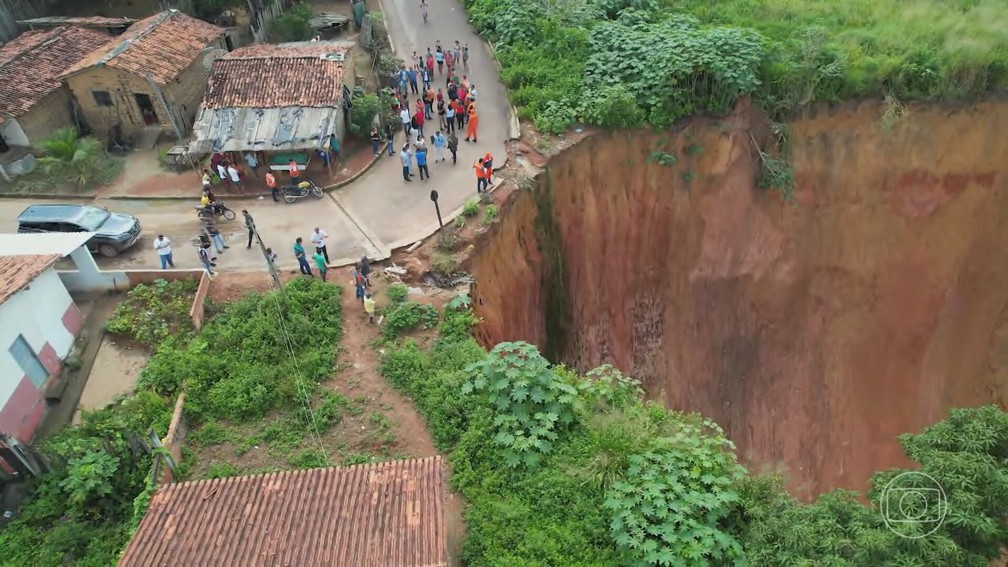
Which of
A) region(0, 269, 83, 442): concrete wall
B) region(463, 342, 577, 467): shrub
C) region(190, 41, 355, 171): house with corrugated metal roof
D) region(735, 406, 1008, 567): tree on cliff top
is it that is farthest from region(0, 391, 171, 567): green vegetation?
region(735, 406, 1008, 567): tree on cliff top

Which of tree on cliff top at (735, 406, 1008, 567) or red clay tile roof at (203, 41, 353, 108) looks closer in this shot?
tree on cliff top at (735, 406, 1008, 567)

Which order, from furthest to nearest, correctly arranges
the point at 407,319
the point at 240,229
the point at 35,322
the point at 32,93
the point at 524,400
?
the point at 32,93
the point at 240,229
the point at 407,319
the point at 35,322
the point at 524,400

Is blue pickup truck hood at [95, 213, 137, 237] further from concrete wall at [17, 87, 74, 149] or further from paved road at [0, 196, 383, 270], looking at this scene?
concrete wall at [17, 87, 74, 149]

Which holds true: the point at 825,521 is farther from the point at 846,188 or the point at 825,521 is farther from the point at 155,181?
the point at 155,181

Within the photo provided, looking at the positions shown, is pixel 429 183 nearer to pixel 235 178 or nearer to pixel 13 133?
pixel 235 178

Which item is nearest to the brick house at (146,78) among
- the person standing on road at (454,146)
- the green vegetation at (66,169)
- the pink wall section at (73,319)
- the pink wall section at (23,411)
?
the green vegetation at (66,169)

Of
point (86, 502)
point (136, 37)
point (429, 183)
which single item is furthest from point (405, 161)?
point (86, 502)
